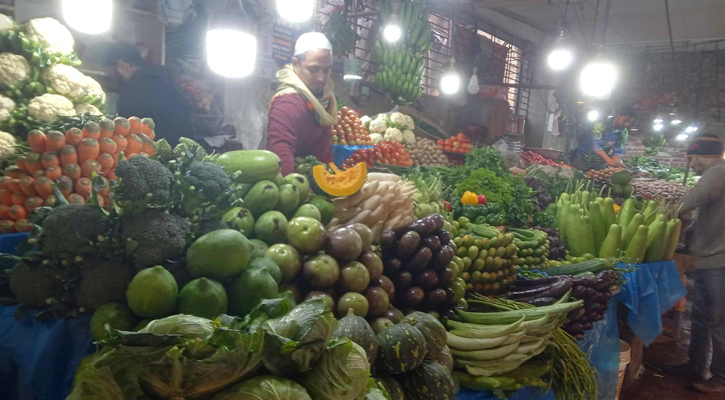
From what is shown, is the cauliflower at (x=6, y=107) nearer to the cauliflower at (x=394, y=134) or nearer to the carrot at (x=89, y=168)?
the carrot at (x=89, y=168)

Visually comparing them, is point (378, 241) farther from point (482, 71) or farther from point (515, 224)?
point (482, 71)

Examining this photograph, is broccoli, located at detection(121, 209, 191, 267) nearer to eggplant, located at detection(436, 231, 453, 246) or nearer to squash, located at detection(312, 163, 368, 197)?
squash, located at detection(312, 163, 368, 197)

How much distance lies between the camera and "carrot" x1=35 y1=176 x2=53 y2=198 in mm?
2203

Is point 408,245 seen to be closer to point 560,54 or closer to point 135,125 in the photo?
point 135,125

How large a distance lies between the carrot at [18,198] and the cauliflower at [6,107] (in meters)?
0.81

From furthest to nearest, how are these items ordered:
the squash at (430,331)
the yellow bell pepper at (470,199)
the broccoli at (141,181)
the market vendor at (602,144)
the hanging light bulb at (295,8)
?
1. the market vendor at (602,144)
2. the hanging light bulb at (295,8)
3. the yellow bell pepper at (470,199)
4. the squash at (430,331)
5. the broccoli at (141,181)

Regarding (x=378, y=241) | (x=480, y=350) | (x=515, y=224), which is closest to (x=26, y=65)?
(x=378, y=241)

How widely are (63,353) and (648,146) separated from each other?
1691 centimetres

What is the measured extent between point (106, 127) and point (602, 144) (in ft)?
36.3

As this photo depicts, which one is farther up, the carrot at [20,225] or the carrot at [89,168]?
the carrot at [89,168]

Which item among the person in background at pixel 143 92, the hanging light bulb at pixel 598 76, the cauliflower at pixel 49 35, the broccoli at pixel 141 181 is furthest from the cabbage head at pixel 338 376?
the hanging light bulb at pixel 598 76

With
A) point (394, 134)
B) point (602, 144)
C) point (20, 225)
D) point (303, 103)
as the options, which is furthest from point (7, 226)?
point (602, 144)

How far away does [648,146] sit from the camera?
1472 cm

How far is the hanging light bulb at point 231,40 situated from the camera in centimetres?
305
